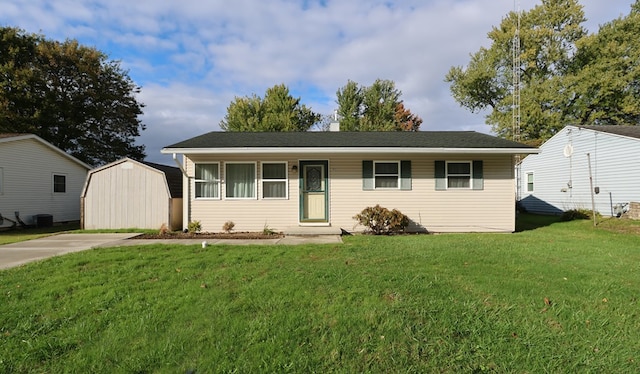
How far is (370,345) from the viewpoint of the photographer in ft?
9.02

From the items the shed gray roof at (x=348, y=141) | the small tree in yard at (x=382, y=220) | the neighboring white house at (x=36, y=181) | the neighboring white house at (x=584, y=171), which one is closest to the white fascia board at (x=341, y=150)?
the shed gray roof at (x=348, y=141)

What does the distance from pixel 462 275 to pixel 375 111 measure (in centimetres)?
2592

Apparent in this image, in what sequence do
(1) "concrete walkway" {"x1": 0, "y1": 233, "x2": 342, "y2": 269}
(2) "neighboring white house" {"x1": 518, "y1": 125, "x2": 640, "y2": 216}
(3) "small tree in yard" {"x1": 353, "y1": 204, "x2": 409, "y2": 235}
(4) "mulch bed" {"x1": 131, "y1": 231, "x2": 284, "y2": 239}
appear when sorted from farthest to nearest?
1. (2) "neighboring white house" {"x1": 518, "y1": 125, "x2": 640, "y2": 216}
2. (3) "small tree in yard" {"x1": 353, "y1": 204, "x2": 409, "y2": 235}
3. (4) "mulch bed" {"x1": 131, "y1": 231, "x2": 284, "y2": 239}
4. (1) "concrete walkway" {"x1": 0, "y1": 233, "x2": 342, "y2": 269}

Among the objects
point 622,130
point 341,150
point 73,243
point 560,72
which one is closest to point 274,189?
point 341,150

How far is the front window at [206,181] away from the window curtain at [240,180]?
0.40 m

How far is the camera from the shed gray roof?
9.45 m

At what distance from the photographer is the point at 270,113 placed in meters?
28.4

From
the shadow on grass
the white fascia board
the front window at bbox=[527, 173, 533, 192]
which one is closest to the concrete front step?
the white fascia board

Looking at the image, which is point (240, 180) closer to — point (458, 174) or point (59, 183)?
point (458, 174)

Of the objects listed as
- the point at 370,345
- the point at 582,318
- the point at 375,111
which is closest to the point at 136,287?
the point at 370,345

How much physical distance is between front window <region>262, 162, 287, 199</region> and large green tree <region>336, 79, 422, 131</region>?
18667 millimetres

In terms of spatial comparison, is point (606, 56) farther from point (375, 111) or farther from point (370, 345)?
point (370, 345)

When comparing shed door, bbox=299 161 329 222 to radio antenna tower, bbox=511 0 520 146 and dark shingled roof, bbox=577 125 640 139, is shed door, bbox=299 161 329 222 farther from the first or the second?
radio antenna tower, bbox=511 0 520 146

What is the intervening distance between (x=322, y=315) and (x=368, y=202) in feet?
22.6
